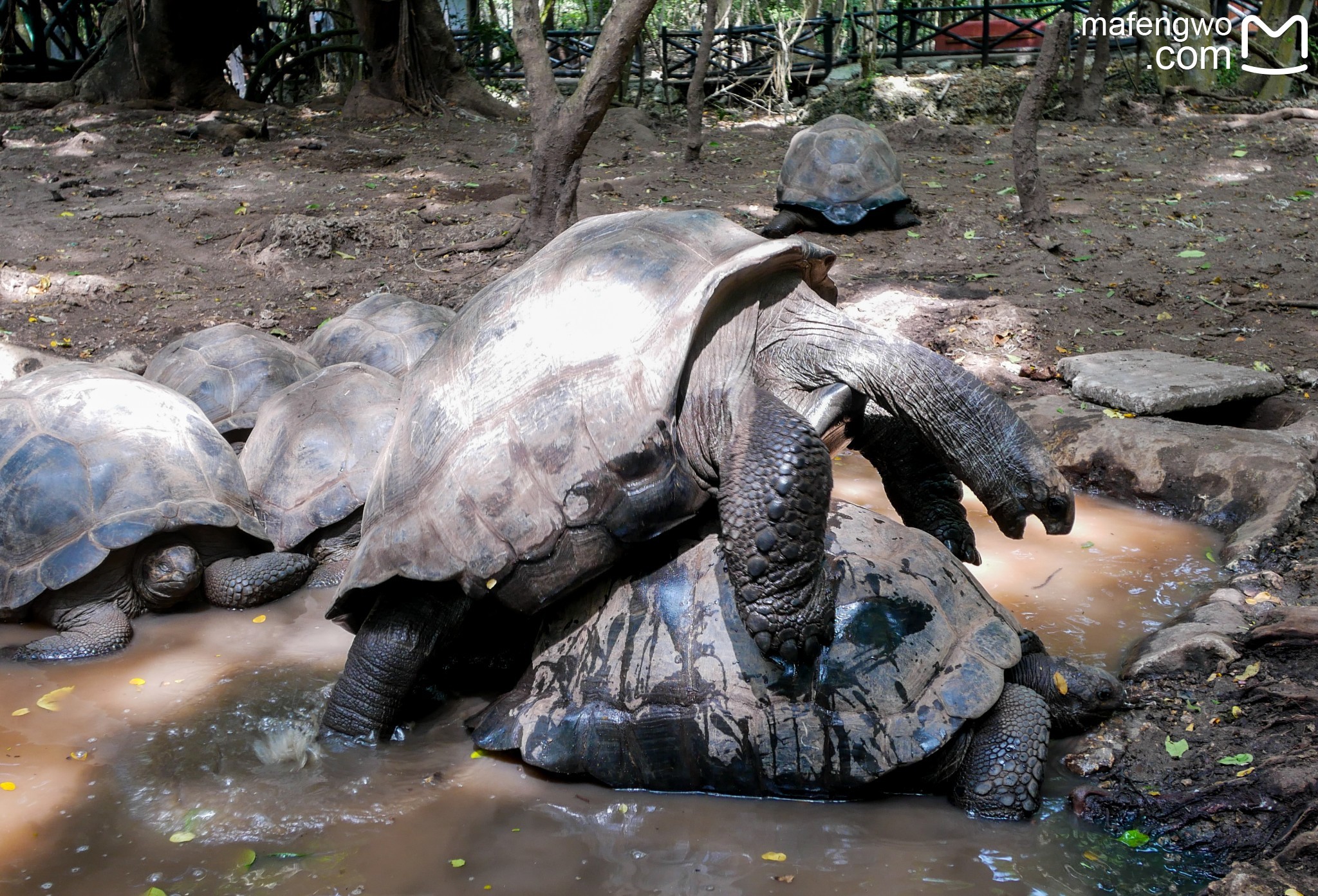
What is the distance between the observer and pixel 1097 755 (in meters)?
3.36

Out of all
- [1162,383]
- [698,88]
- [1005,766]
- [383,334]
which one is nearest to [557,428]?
[1005,766]

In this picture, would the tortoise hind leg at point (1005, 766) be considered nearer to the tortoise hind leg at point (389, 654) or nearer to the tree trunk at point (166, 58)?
the tortoise hind leg at point (389, 654)

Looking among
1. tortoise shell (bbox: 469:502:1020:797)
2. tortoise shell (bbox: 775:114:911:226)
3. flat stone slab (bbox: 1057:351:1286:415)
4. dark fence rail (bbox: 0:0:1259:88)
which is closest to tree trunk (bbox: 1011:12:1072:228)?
tortoise shell (bbox: 775:114:911:226)

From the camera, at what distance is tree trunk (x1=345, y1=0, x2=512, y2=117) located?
1581cm

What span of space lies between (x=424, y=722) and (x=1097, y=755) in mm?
2412

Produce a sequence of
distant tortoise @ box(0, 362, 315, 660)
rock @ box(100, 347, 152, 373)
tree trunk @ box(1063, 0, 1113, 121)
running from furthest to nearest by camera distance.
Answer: tree trunk @ box(1063, 0, 1113, 121)
rock @ box(100, 347, 152, 373)
distant tortoise @ box(0, 362, 315, 660)

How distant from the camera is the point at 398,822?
326 centimetres

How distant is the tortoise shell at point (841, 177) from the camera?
10203 mm

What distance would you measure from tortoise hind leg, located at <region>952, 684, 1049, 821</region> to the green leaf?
0.83 feet

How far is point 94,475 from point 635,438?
9.59 feet

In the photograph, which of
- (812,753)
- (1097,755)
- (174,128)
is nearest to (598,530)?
(812,753)

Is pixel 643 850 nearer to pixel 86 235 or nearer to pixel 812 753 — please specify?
pixel 812 753

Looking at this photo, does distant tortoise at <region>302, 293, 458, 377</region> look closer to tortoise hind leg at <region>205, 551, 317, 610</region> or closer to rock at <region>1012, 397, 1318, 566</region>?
tortoise hind leg at <region>205, 551, 317, 610</region>

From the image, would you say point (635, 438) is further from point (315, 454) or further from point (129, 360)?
point (129, 360)
